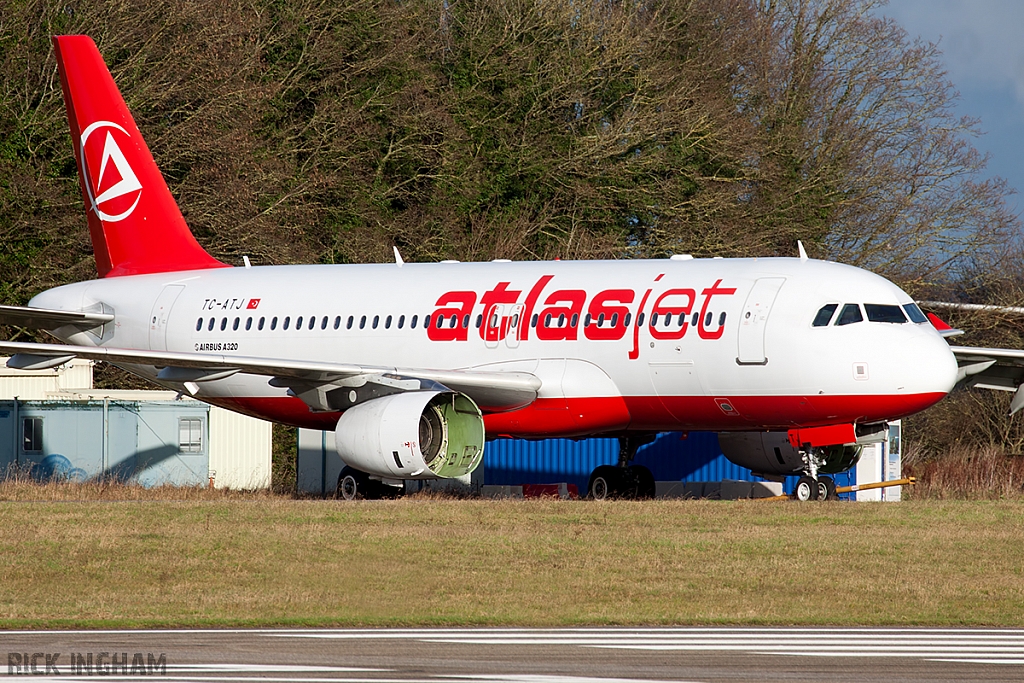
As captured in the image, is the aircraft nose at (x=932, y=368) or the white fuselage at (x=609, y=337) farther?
the white fuselage at (x=609, y=337)

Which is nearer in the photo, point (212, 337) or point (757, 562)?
point (757, 562)

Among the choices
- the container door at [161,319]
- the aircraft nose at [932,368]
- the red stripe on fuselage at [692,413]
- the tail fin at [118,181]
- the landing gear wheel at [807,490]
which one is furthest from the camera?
the tail fin at [118,181]

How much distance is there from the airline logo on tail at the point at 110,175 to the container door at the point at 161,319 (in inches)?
90.9

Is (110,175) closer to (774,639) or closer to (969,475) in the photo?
(969,475)

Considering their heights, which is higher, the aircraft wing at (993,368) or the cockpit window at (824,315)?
the cockpit window at (824,315)

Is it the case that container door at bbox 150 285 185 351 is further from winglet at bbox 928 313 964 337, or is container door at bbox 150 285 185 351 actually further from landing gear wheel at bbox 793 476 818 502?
winglet at bbox 928 313 964 337

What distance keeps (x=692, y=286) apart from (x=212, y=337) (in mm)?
9774

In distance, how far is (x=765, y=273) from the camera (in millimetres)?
23844

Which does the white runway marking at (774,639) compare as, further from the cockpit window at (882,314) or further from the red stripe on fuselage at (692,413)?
the cockpit window at (882,314)

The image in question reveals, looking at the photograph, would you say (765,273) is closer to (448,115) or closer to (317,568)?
(317,568)

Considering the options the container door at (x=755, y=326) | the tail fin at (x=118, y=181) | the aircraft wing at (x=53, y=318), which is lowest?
the container door at (x=755, y=326)

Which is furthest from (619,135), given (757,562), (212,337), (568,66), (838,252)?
(757,562)

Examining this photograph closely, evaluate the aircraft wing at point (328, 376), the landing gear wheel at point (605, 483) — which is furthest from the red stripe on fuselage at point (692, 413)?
the landing gear wheel at point (605, 483)

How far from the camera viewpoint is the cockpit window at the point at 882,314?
23.0 m
